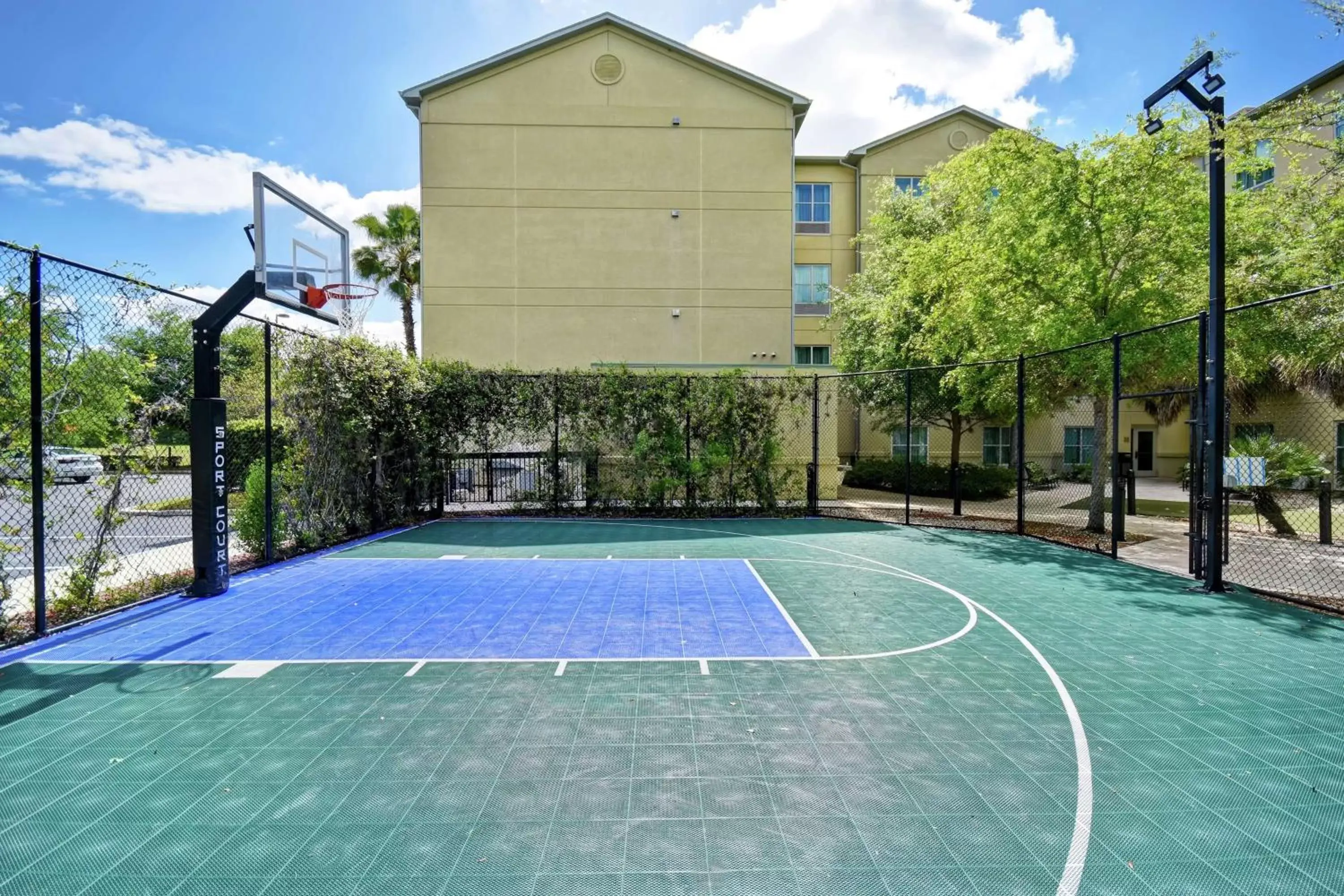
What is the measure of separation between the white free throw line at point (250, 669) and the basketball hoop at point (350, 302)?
261 inches

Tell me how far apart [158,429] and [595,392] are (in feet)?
27.3

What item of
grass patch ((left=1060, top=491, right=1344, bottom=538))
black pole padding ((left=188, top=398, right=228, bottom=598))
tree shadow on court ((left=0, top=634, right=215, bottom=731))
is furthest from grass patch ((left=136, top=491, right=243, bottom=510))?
grass patch ((left=1060, top=491, right=1344, bottom=538))

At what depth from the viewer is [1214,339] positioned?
743cm

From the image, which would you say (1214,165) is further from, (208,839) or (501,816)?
(208,839)

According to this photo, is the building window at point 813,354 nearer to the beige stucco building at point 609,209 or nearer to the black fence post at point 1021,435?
the beige stucco building at point 609,209

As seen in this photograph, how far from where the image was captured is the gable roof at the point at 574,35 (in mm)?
17562

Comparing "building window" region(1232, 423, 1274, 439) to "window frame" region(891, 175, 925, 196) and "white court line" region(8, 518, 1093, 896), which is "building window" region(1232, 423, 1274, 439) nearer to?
"window frame" region(891, 175, 925, 196)

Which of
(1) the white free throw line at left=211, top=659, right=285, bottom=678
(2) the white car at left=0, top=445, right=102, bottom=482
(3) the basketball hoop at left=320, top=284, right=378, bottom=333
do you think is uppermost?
(3) the basketball hoop at left=320, top=284, right=378, bottom=333

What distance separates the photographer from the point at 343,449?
1100cm

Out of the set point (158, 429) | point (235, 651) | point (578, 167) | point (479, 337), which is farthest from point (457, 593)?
point (578, 167)

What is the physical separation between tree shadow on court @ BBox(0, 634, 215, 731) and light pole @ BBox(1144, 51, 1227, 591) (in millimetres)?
10080

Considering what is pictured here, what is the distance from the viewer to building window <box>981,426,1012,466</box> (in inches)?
989

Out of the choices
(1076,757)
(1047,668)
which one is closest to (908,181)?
(1047,668)

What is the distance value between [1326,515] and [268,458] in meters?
16.4
